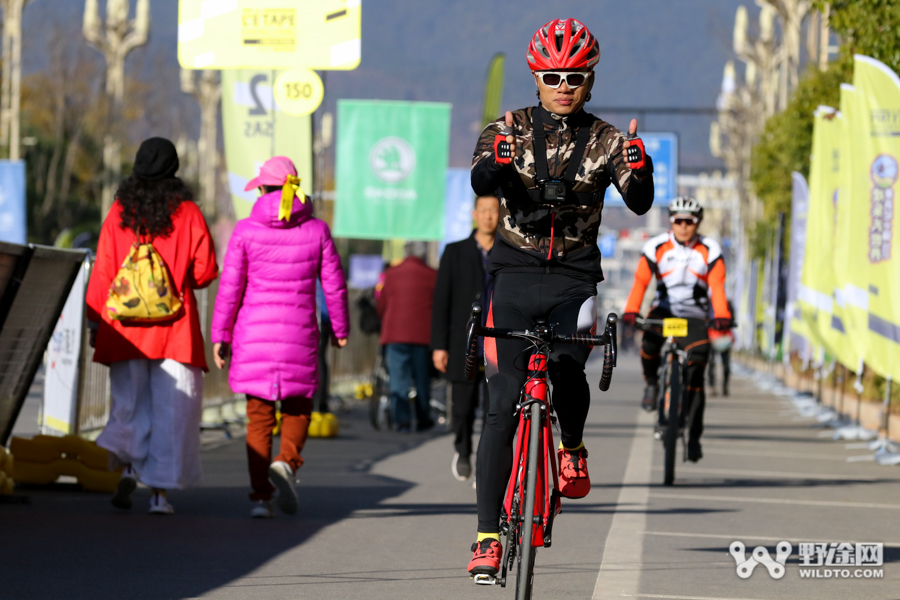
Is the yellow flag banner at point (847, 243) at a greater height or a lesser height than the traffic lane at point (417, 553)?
greater

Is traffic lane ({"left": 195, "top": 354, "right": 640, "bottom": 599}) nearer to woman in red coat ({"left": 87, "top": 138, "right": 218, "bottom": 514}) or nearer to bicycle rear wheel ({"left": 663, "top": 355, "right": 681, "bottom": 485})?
bicycle rear wheel ({"left": 663, "top": 355, "right": 681, "bottom": 485})

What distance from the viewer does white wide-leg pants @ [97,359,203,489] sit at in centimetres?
916

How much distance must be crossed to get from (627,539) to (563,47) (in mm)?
3470

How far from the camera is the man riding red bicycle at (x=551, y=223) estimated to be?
6.01m

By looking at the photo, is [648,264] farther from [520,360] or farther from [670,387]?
[520,360]

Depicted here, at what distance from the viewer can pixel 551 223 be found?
6.09 meters

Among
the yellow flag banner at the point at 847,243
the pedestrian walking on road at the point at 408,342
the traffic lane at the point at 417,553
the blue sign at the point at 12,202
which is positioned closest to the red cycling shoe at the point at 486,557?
the traffic lane at the point at 417,553

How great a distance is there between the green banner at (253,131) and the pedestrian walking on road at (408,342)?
1604mm

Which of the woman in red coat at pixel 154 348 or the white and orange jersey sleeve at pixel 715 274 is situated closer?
the woman in red coat at pixel 154 348

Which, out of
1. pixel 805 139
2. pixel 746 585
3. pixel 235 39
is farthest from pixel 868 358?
pixel 805 139

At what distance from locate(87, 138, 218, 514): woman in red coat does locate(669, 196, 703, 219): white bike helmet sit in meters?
4.48

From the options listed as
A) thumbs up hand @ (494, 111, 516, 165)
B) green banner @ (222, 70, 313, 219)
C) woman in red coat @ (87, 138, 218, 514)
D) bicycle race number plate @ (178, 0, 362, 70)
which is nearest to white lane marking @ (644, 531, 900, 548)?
woman in red coat @ (87, 138, 218, 514)

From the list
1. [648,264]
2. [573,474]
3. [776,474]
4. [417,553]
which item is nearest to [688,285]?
[648,264]

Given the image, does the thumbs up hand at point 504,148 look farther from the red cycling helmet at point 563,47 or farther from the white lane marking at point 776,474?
the white lane marking at point 776,474
